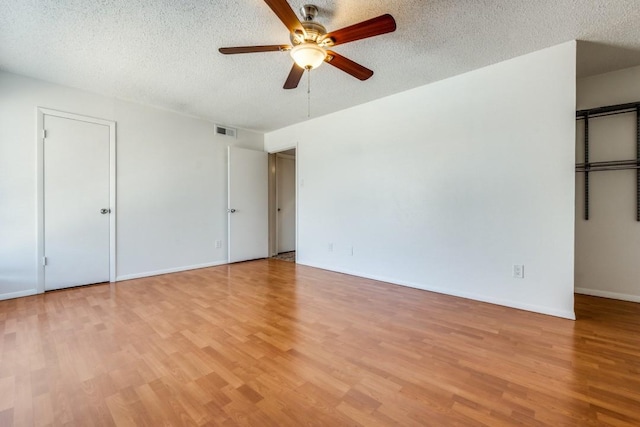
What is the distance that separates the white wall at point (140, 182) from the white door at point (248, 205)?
0.54 feet

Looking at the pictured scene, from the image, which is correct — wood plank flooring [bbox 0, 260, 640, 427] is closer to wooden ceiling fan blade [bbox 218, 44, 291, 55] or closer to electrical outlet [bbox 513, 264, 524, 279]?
electrical outlet [bbox 513, 264, 524, 279]

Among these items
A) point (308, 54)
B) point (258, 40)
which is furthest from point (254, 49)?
point (258, 40)

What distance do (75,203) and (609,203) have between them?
6.12 metres

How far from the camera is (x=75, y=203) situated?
3387 mm

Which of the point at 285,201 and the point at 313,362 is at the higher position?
the point at 285,201

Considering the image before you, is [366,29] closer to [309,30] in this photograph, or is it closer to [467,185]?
[309,30]

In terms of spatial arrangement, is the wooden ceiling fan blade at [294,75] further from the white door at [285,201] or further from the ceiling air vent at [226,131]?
the white door at [285,201]

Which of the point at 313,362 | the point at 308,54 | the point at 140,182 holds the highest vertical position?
the point at 308,54

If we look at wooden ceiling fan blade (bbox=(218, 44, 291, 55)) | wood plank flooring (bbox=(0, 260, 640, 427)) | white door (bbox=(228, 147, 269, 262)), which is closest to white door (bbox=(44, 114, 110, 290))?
wood plank flooring (bbox=(0, 260, 640, 427))

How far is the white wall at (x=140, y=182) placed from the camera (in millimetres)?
3014

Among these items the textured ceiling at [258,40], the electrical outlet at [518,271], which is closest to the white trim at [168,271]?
the textured ceiling at [258,40]

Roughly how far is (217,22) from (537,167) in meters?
3.01

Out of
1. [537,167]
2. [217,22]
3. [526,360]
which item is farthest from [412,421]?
[217,22]

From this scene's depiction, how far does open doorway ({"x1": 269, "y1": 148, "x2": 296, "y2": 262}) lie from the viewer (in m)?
5.71
